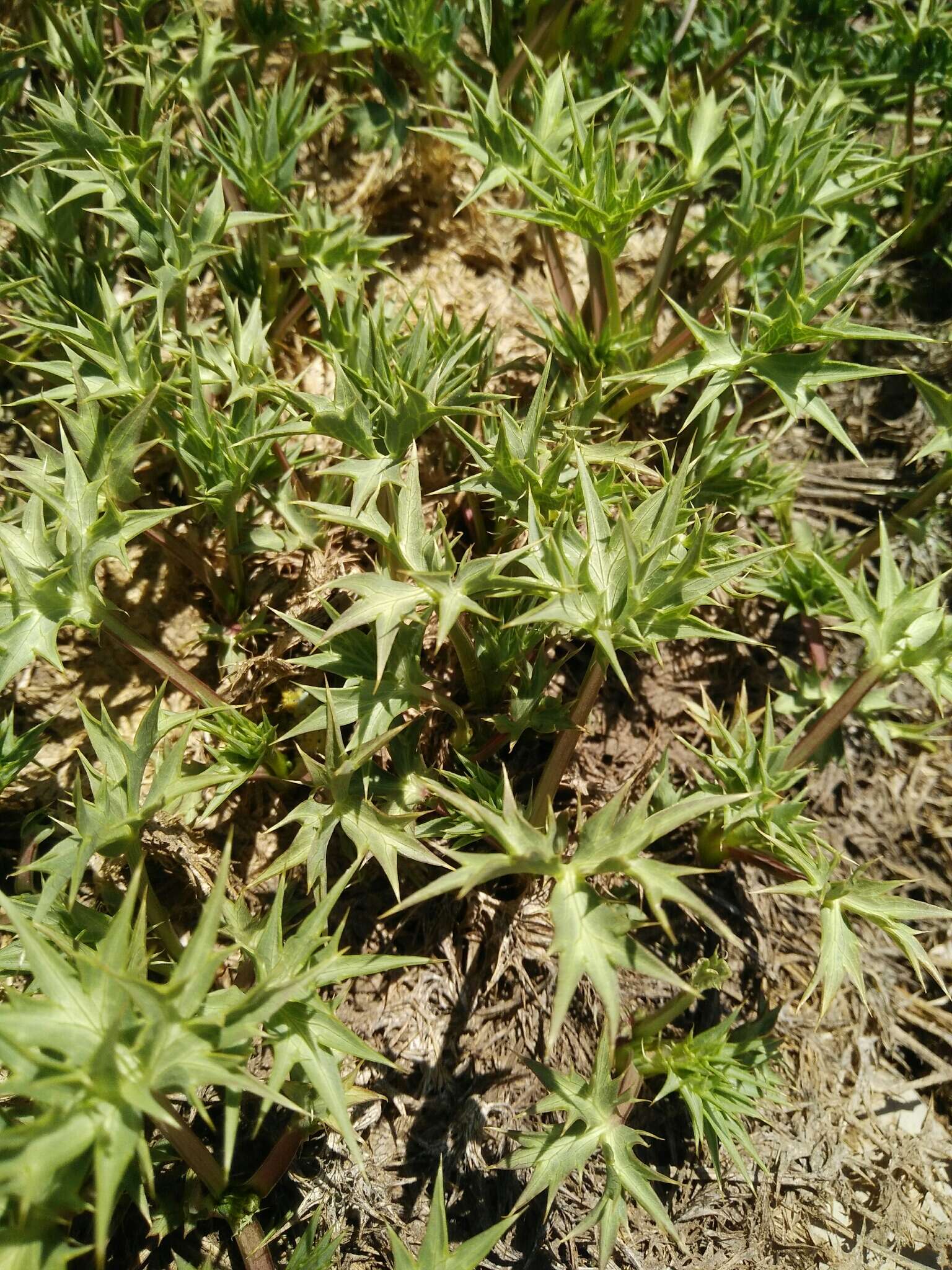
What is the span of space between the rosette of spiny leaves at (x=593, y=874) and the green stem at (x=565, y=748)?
11.9 inches

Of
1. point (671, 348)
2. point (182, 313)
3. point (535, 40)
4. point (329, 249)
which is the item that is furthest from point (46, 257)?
point (671, 348)

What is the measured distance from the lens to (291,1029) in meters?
1.52

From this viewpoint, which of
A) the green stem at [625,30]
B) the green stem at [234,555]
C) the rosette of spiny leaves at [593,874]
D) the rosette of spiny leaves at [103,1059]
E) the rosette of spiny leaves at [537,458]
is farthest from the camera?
the green stem at [625,30]

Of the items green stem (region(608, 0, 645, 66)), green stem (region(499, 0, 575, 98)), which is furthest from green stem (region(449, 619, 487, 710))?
green stem (region(608, 0, 645, 66))

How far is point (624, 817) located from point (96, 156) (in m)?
1.89

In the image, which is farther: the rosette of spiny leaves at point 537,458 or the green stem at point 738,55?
the green stem at point 738,55

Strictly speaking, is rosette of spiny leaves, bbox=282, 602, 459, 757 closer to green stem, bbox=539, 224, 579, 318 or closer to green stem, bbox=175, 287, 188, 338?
green stem, bbox=175, 287, 188, 338

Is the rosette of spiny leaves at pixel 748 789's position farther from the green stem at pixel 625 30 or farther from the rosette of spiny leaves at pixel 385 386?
the green stem at pixel 625 30

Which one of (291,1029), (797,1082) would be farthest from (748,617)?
(291,1029)

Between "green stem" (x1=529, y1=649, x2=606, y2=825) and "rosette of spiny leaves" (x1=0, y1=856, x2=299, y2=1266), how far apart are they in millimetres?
696

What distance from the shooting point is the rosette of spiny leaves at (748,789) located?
1872 mm

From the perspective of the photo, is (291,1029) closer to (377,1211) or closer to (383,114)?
(377,1211)

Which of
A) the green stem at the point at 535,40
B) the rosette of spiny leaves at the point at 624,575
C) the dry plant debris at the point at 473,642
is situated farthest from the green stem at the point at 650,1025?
the green stem at the point at 535,40

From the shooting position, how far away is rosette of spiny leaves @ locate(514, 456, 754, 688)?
1.56m
